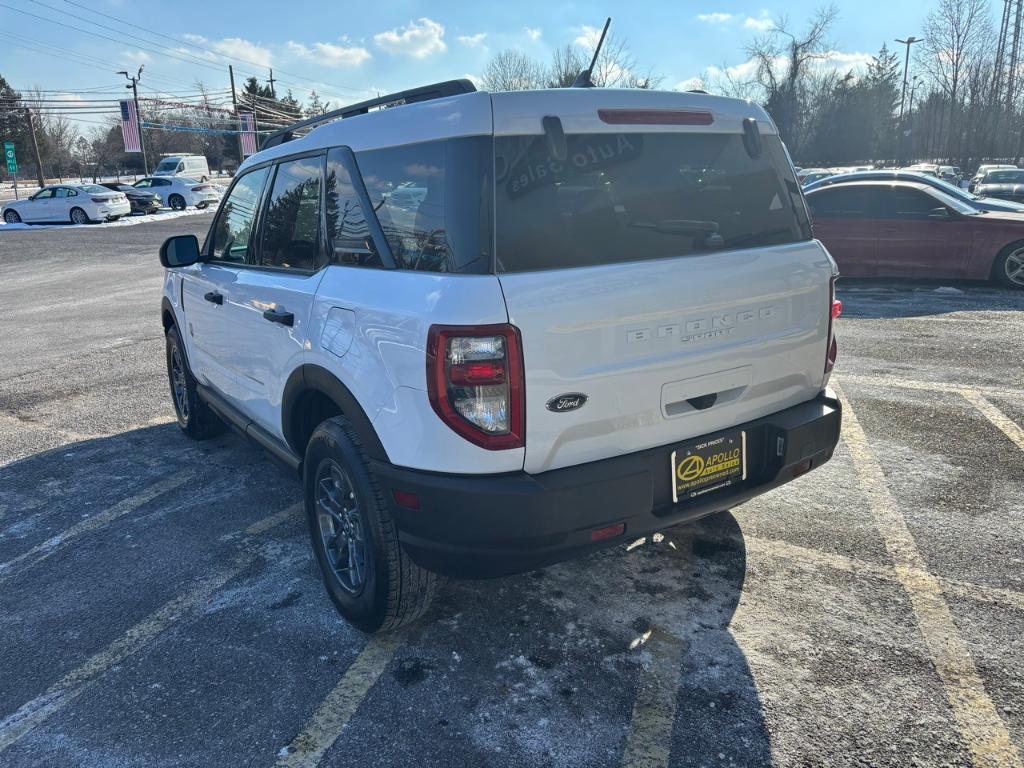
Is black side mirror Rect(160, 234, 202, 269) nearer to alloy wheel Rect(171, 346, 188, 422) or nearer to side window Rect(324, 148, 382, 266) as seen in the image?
alloy wheel Rect(171, 346, 188, 422)

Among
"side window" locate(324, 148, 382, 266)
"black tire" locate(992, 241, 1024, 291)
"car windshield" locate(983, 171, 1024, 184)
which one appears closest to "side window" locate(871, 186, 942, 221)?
"black tire" locate(992, 241, 1024, 291)

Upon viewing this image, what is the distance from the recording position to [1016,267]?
9977 mm

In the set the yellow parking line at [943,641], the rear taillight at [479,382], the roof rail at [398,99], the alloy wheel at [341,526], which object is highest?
the roof rail at [398,99]

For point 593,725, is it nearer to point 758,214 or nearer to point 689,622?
point 689,622

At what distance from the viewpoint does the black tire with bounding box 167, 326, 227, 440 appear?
520cm

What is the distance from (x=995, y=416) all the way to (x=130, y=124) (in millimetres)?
58231

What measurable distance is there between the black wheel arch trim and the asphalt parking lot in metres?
0.78

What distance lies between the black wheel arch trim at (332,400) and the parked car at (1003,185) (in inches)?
847

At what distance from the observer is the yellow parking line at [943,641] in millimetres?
2303

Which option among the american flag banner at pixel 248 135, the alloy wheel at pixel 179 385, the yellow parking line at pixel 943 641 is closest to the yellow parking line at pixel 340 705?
the yellow parking line at pixel 943 641

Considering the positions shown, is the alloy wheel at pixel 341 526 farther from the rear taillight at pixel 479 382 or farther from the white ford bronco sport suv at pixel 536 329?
the rear taillight at pixel 479 382

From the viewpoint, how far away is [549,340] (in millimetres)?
2330

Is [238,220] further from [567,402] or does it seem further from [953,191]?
[953,191]

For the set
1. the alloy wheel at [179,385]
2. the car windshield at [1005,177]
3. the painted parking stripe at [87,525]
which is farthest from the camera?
the car windshield at [1005,177]
